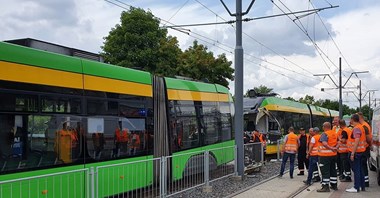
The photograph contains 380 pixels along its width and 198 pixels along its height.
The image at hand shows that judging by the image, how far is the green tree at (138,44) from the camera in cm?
2662

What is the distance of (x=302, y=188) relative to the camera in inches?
456

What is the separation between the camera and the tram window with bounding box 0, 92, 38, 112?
6605mm

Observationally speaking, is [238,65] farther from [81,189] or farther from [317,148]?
[81,189]

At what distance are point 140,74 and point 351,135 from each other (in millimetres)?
5846

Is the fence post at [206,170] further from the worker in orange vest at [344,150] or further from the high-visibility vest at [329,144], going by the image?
the worker in orange vest at [344,150]

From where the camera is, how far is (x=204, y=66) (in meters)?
32.2

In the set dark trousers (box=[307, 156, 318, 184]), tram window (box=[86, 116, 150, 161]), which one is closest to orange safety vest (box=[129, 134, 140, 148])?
tram window (box=[86, 116, 150, 161])

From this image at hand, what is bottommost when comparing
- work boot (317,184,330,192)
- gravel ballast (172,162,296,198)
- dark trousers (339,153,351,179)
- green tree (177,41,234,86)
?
gravel ballast (172,162,296,198)

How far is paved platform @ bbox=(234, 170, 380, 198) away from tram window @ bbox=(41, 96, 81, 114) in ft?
14.5

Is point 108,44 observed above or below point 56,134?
above

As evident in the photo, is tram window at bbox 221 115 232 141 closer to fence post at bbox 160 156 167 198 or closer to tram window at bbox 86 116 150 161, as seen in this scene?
tram window at bbox 86 116 150 161

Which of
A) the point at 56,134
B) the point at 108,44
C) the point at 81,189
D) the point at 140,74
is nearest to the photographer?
the point at 81,189

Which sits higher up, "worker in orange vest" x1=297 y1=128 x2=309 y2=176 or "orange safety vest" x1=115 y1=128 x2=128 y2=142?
"orange safety vest" x1=115 y1=128 x2=128 y2=142

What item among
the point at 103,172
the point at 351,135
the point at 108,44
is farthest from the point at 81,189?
the point at 108,44
